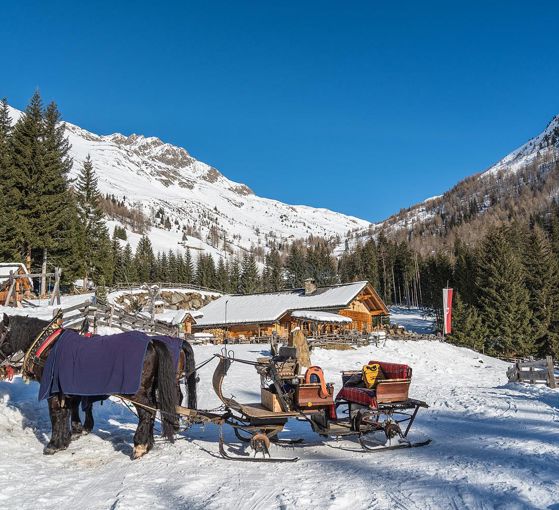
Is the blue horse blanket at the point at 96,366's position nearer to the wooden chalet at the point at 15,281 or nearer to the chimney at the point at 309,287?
the wooden chalet at the point at 15,281

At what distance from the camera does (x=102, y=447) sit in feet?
22.9

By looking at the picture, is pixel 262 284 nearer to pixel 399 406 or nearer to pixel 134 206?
pixel 399 406

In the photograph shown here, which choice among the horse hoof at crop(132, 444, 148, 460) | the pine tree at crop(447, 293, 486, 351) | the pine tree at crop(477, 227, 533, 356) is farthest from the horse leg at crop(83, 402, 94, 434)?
the pine tree at crop(477, 227, 533, 356)

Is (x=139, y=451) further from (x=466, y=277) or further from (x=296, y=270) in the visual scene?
(x=296, y=270)

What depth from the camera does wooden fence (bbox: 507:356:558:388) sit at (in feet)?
42.3

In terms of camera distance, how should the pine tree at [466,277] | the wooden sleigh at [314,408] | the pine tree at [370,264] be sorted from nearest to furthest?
the wooden sleigh at [314,408]
the pine tree at [466,277]
the pine tree at [370,264]

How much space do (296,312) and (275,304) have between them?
447cm

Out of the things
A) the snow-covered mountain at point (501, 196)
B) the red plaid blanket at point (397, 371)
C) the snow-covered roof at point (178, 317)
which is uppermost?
the snow-covered mountain at point (501, 196)

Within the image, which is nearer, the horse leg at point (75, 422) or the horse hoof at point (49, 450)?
the horse hoof at point (49, 450)

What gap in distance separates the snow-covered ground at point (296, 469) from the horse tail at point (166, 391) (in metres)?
0.41

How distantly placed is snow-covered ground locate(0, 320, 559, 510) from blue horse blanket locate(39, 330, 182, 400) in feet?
3.47

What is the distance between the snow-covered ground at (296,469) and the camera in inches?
180

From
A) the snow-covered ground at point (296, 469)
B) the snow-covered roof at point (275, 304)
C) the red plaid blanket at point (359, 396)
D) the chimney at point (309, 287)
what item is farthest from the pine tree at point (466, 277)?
the red plaid blanket at point (359, 396)

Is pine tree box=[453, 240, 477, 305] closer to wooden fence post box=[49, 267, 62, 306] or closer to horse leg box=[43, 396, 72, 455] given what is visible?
wooden fence post box=[49, 267, 62, 306]
